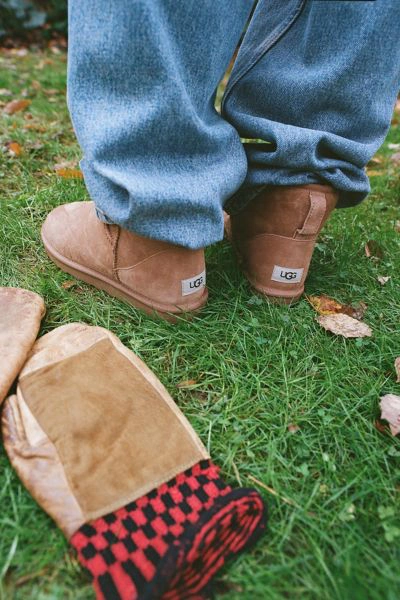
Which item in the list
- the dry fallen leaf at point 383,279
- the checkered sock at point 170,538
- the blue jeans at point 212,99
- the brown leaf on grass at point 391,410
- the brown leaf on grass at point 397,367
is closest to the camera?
the checkered sock at point 170,538

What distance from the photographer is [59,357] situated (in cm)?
104

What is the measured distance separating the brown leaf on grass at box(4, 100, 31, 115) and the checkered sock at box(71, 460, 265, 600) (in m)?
2.33

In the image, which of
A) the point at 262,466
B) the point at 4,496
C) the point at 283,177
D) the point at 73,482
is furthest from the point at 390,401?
the point at 4,496

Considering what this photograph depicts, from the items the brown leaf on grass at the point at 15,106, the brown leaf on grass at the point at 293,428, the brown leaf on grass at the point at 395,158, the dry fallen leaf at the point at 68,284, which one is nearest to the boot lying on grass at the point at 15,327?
the dry fallen leaf at the point at 68,284

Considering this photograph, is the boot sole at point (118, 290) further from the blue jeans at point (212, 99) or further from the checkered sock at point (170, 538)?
the checkered sock at point (170, 538)

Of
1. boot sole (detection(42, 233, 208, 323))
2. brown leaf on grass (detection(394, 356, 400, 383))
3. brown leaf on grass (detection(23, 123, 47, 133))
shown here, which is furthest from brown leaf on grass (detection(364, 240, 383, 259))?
brown leaf on grass (detection(23, 123, 47, 133))

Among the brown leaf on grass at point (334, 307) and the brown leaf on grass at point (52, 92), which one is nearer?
the brown leaf on grass at point (334, 307)

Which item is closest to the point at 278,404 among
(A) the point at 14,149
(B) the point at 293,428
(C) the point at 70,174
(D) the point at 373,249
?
(B) the point at 293,428

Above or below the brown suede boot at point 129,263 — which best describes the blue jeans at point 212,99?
above

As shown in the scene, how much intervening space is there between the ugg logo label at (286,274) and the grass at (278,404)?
8cm

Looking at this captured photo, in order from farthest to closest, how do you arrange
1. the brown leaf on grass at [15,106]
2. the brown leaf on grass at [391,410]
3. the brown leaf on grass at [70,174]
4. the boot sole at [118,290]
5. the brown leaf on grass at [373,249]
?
1. the brown leaf on grass at [15,106]
2. the brown leaf on grass at [70,174]
3. the brown leaf on grass at [373,249]
4. the boot sole at [118,290]
5. the brown leaf on grass at [391,410]

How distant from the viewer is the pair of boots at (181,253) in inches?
47.3

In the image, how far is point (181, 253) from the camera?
1165 millimetres

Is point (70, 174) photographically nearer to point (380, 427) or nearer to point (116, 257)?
→ point (116, 257)
